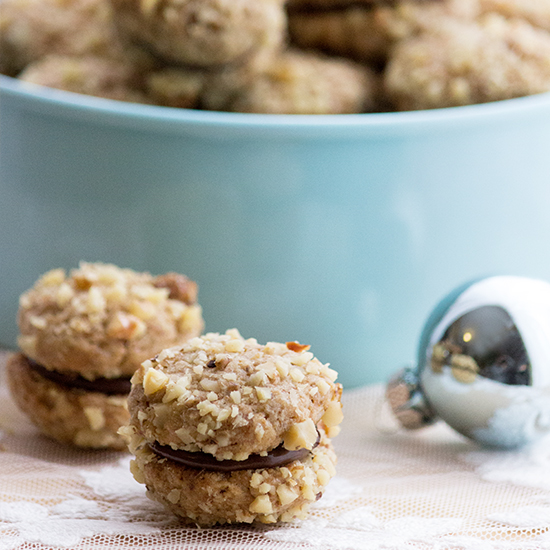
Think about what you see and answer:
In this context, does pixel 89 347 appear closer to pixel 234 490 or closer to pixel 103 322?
pixel 103 322

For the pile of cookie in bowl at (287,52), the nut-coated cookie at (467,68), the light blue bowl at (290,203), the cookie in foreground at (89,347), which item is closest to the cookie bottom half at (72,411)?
the cookie in foreground at (89,347)

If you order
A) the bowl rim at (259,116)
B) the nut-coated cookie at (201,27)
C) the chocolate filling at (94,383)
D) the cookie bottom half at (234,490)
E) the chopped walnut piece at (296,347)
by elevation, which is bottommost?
the chocolate filling at (94,383)

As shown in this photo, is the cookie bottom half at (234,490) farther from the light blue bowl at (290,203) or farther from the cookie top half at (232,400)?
the light blue bowl at (290,203)

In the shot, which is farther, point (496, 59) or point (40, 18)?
point (40, 18)

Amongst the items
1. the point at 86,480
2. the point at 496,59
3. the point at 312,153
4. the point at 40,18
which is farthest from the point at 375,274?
the point at 40,18

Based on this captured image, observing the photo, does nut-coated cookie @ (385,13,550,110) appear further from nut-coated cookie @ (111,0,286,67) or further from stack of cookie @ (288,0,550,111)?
nut-coated cookie @ (111,0,286,67)

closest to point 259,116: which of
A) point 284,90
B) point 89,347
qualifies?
point 284,90

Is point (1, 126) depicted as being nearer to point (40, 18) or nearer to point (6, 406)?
point (40, 18)
